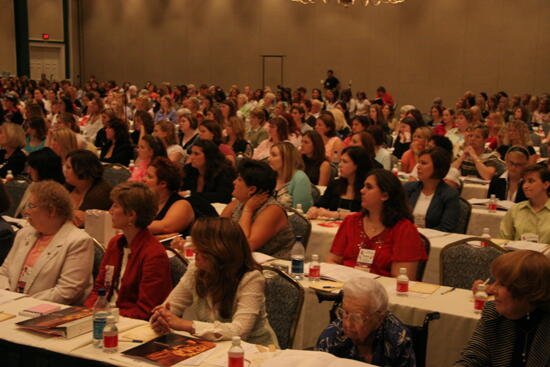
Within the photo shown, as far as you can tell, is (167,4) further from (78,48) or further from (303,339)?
(303,339)

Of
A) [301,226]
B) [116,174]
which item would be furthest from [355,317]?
[116,174]

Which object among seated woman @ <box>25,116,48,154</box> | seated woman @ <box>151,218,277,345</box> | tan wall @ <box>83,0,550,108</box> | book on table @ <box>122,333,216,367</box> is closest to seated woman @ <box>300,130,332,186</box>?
seated woman @ <box>25,116,48,154</box>

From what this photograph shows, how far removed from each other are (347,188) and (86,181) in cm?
234

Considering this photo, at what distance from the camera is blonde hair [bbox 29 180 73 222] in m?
4.21

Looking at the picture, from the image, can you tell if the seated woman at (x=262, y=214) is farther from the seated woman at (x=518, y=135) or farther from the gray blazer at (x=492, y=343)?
the seated woman at (x=518, y=135)

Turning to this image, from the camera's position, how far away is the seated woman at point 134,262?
3.87m

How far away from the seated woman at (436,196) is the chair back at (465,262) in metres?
1.33

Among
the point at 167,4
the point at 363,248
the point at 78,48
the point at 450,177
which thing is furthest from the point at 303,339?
the point at 78,48

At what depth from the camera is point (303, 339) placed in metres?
4.56

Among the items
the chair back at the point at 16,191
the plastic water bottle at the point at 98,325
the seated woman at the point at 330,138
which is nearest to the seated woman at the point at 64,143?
the chair back at the point at 16,191

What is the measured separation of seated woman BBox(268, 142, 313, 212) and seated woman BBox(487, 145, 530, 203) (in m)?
1.99

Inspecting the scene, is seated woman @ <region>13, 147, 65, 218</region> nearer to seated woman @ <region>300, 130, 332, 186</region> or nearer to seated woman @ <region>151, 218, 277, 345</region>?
seated woman @ <region>300, 130, 332, 186</region>

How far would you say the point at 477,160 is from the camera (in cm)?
866

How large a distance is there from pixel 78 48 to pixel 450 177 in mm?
26614
